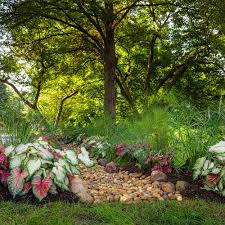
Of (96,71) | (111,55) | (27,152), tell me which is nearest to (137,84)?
(96,71)

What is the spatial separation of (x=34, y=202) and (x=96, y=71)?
1474 centimetres

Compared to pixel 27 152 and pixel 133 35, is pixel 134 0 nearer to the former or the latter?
pixel 133 35

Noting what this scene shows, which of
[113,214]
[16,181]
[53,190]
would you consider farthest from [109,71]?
[113,214]

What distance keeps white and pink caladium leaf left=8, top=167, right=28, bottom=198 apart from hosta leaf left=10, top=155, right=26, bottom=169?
0.09 m

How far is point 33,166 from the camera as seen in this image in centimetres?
412

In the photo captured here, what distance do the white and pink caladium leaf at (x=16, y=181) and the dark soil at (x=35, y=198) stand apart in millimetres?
93

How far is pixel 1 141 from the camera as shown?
4.95 metres

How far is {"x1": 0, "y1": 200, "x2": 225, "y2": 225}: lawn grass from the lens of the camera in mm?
3361

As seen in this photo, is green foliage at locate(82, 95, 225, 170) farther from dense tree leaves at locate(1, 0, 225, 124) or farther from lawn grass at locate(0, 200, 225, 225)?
dense tree leaves at locate(1, 0, 225, 124)

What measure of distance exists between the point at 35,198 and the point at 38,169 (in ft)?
0.91

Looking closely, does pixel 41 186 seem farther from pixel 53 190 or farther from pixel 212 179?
pixel 212 179

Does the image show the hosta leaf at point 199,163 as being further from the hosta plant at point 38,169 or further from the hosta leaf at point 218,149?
the hosta plant at point 38,169

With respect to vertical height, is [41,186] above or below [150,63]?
below

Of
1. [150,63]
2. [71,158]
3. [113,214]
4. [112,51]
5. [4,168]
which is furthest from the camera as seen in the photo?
[150,63]
